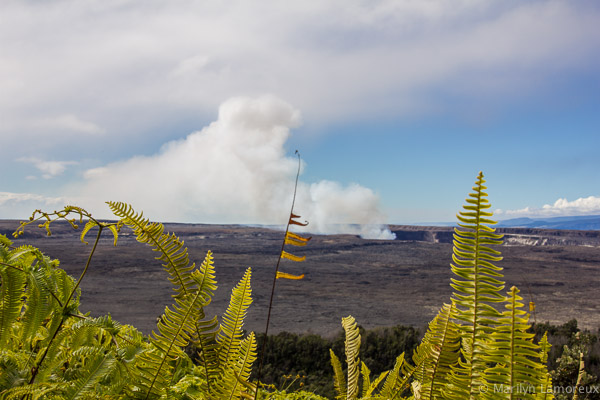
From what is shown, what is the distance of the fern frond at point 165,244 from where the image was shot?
59cm

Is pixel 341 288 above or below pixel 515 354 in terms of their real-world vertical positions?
below

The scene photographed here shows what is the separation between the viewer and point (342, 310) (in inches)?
624

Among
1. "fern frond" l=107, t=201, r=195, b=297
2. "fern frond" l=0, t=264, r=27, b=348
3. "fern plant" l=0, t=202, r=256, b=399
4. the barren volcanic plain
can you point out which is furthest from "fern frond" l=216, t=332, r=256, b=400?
the barren volcanic plain

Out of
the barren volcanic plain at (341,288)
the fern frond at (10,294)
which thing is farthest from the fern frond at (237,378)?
the barren volcanic plain at (341,288)

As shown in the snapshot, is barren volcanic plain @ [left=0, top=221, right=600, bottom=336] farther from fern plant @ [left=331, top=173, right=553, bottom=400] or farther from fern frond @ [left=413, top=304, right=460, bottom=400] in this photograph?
fern plant @ [left=331, top=173, right=553, bottom=400]

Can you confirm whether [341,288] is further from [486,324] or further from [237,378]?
[486,324]

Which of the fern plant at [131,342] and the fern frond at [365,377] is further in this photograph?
the fern frond at [365,377]

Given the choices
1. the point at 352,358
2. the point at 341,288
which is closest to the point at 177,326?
the point at 352,358

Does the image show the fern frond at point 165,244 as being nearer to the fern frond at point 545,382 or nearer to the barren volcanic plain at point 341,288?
the fern frond at point 545,382

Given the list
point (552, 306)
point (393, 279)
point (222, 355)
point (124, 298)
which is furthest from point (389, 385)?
point (393, 279)

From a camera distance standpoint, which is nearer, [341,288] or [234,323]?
[234,323]

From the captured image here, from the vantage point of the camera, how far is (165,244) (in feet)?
1.95

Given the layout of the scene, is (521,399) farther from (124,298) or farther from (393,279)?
(393,279)

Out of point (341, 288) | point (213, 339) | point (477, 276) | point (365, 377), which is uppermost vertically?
point (477, 276)
